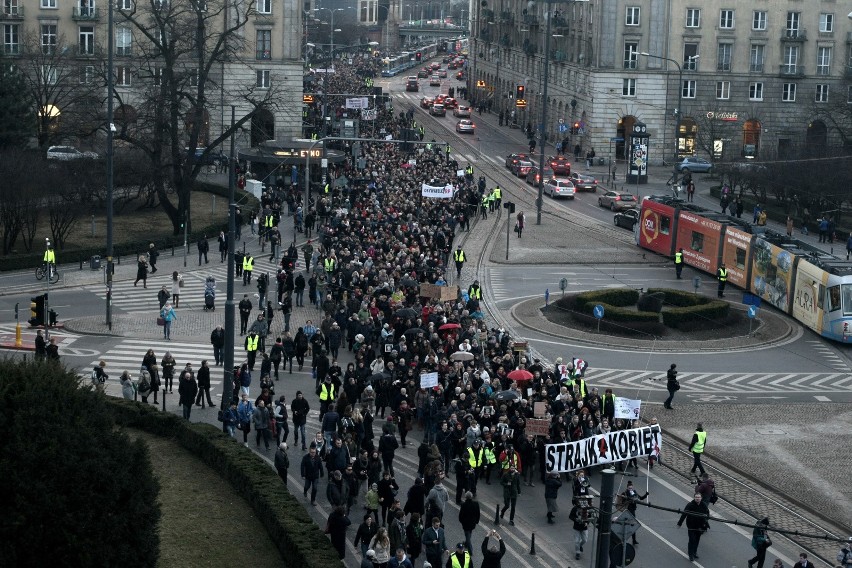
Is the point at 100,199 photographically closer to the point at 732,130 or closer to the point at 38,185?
the point at 38,185

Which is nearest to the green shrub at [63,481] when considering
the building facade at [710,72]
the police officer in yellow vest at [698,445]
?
the police officer in yellow vest at [698,445]

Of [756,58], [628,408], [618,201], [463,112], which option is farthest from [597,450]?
[463,112]

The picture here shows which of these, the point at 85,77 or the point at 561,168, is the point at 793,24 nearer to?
the point at 561,168

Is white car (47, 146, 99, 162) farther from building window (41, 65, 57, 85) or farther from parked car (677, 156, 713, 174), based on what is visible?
parked car (677, 156, 713, 174)

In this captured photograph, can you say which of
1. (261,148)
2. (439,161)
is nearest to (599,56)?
(439,161)

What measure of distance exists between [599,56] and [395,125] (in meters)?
16.4

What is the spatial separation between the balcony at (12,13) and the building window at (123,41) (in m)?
6.60

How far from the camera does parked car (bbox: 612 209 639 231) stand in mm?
77062

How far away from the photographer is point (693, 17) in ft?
354

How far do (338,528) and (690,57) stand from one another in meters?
86.4

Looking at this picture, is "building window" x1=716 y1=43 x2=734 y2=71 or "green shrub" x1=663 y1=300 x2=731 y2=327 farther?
"building window" x1=716 y1=43 x2=734 y2=71

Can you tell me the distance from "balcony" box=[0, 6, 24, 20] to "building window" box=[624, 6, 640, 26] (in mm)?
43187

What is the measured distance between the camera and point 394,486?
98.6 feet

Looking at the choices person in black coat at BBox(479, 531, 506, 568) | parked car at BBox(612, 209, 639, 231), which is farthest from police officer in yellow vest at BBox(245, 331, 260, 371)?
parked car at BBox(612, 209, 639, 231)
